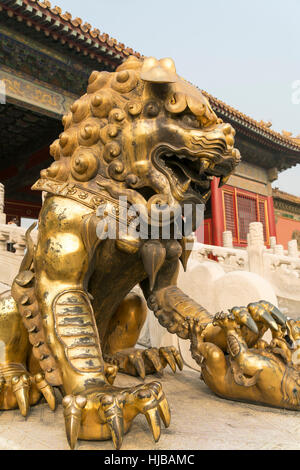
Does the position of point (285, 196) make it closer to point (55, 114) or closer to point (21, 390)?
point (55, 114)

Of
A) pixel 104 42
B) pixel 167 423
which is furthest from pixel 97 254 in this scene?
pixel 104 42

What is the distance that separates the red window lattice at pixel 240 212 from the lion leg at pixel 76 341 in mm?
10195

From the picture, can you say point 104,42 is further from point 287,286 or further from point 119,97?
point 119,97

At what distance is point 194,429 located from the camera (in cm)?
105

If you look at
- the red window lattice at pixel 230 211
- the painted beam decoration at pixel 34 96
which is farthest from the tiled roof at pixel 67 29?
the red window lattice at pixel 230 211

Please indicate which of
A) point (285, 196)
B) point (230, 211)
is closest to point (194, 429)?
point (230, 211)

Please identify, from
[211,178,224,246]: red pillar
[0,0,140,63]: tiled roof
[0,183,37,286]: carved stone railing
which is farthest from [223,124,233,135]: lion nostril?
[211,178,224,246]: red pillar

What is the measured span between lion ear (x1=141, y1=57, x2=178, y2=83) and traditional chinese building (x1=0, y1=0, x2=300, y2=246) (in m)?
5.62

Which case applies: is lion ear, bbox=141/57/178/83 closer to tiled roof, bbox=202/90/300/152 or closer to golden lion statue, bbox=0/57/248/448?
golden lion statue, bbox=0/57/248/448

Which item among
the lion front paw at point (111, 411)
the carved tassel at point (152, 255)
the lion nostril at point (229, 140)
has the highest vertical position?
the lion nostril at point (229, 140)

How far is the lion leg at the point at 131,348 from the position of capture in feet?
5.06

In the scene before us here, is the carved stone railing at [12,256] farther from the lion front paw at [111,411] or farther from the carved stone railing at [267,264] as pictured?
the lion front paw at [111,411]

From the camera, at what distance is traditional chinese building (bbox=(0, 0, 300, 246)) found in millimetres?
6285

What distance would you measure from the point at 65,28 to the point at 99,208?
612cm
